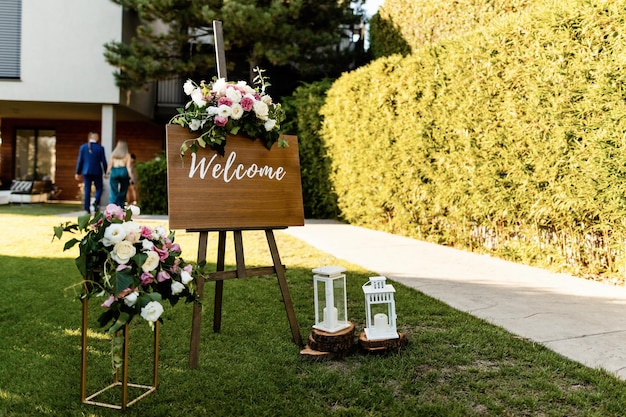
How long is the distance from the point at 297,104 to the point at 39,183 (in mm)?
9293

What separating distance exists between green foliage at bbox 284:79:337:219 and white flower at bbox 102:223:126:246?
8407mm

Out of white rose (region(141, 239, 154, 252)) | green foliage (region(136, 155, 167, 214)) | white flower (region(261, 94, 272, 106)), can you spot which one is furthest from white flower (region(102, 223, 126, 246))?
green foliage (region(136, 155, 167, 214))

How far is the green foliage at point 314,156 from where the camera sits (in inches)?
427

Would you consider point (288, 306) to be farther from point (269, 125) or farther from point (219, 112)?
point (219, 112)

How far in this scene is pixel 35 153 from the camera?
63.5 ft

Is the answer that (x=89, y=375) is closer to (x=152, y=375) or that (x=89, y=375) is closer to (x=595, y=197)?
(x=152, y=375)

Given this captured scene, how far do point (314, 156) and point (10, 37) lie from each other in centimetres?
930

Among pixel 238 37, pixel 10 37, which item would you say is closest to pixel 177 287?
pixel 238 37

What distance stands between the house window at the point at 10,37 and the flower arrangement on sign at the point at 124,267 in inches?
556

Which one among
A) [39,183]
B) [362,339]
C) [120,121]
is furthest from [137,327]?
[120,121]

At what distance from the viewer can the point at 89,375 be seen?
2766 mm

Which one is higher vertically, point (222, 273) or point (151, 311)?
point (222, 273)

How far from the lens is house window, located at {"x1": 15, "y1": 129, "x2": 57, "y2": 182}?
1917cm

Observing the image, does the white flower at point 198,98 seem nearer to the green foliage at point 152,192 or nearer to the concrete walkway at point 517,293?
the concrete walkway at point 517,293
